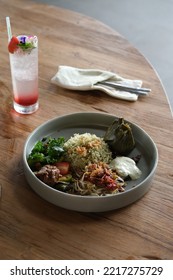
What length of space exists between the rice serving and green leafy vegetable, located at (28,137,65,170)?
0.02 m

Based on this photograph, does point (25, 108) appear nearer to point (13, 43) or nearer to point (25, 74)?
point (25, 74)

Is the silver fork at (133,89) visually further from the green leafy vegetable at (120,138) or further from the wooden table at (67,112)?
the green leafy vegetable at (120,138)

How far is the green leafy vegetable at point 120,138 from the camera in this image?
Answer: 134cm

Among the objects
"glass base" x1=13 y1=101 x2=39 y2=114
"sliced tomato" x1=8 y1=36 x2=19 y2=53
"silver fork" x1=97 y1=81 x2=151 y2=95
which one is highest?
"sliced tomato" x1=8 y1=36 x2=19 y2=53

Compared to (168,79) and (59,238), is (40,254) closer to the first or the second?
(59,238)

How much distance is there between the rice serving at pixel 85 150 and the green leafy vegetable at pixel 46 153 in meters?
0.02

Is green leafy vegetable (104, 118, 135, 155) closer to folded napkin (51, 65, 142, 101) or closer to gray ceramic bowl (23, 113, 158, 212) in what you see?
gray ceramic bowl (23, 113, 158, 212)

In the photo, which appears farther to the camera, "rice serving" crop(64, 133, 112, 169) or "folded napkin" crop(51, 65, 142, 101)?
"folded napkin" crop(51, 65, 142, 101)

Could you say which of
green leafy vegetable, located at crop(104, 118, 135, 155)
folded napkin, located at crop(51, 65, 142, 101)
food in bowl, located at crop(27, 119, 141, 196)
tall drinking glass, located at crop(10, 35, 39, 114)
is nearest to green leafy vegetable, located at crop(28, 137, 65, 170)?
food in bowl, located at crop(27, 119, 141, 196)

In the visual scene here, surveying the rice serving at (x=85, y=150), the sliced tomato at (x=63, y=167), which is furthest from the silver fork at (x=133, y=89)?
the sliced tomato at (x=63, y=167)

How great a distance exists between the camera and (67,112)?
157cm

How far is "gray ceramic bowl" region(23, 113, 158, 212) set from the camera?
3.77ft

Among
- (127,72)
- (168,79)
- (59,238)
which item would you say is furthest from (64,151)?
(168,79)
